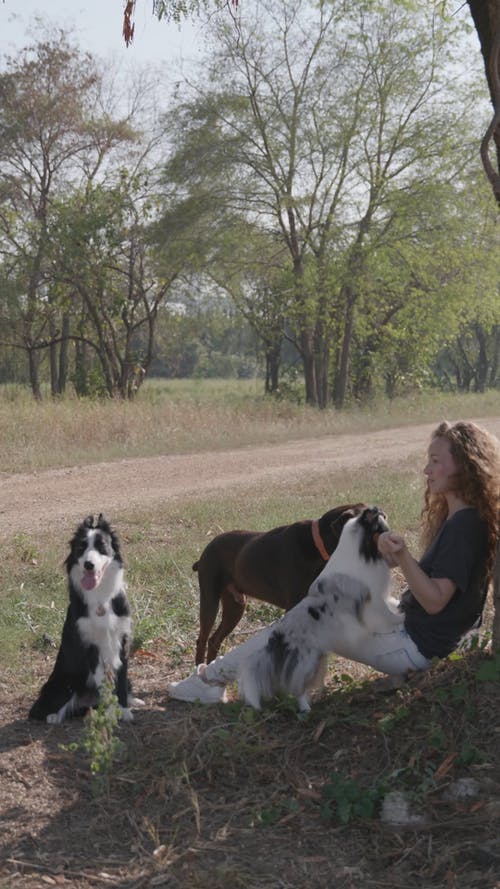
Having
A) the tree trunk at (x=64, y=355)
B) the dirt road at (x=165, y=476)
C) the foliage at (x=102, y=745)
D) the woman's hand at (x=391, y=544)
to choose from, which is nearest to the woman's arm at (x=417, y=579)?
the woman's hand at (x=391, y=544)

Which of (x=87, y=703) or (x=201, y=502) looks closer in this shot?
(x=87, y=703)

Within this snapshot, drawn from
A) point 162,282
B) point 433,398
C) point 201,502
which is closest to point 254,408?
point 162,282

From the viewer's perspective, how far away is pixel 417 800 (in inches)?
150

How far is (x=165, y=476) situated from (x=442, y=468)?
940 cm

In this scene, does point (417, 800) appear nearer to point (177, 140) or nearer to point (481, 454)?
point (481, 454)

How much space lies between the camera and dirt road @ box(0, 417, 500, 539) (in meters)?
11.3

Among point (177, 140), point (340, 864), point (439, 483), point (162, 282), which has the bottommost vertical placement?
point (340, 864)

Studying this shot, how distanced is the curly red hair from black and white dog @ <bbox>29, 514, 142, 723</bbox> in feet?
5.69

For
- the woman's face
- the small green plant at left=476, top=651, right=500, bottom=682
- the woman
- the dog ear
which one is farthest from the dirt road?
the small green plant at left=476, top=651, right=500, bottom=682

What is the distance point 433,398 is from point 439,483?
2554 cm

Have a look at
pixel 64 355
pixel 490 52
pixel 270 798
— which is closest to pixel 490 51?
pixel 490 52

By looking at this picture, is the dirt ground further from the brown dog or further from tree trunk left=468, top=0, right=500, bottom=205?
tree trunk left=468, top=0, right=500, bottom=205

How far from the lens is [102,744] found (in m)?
4.11

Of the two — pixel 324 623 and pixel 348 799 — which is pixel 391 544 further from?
pixel 348 799
